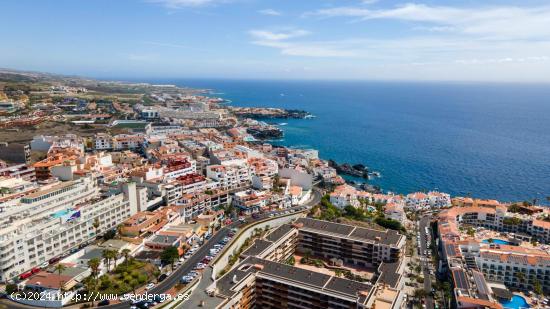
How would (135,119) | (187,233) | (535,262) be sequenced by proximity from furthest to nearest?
A: (135,119)
(187,233)
(535,262)

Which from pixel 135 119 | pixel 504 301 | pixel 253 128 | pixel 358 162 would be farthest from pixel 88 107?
pixel 504 301

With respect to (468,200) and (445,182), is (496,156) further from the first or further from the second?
(468,200)

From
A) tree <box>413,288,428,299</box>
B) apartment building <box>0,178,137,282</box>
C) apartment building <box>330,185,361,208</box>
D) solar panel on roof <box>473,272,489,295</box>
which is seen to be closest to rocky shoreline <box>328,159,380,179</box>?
apartment building <box>330,185,361,208</box>

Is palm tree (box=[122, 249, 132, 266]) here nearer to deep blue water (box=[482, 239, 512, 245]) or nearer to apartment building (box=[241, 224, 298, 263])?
apartment building (box=[241, 224, 298, 263])

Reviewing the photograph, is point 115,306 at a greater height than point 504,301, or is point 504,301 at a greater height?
point 115,306

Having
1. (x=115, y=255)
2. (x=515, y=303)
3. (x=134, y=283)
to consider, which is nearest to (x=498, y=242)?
(x=515, y=303)

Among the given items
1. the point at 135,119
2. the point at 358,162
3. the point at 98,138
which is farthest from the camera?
the point at 135,119

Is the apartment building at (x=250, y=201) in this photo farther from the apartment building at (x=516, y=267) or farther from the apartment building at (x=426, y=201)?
the apartment building at (x=516, y=267)

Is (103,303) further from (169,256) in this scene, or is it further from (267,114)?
(267,114)
